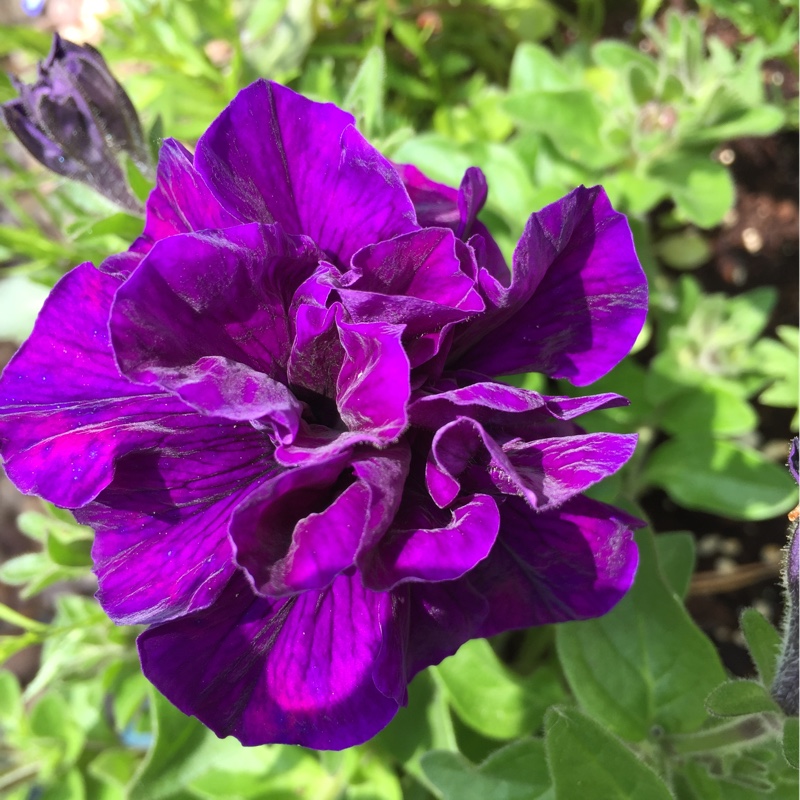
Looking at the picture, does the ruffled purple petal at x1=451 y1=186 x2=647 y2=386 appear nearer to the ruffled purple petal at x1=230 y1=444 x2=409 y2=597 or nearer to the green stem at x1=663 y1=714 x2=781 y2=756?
the ruffled purple petal at x1=230 y1=444 x2=409 y2=597

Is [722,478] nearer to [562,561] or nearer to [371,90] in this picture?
[562,561]

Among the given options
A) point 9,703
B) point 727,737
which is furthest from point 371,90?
point 9,703

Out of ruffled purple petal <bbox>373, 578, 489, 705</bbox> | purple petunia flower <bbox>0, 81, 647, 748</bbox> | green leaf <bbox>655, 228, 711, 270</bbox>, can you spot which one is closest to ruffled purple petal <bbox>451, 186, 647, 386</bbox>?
purple petunia flower <bbox>0, 81, 647, 748</bbox>

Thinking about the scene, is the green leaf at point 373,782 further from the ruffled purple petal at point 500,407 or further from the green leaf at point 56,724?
the ruffled purple petal at point 500,407

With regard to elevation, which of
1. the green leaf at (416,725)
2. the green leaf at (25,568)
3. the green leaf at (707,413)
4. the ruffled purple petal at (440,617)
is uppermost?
the ruffled purple petal at (440,617)

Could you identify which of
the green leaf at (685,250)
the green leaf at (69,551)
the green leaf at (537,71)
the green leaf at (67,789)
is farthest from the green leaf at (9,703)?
the green leaf at (685,250)

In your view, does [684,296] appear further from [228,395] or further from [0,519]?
[0,519]
